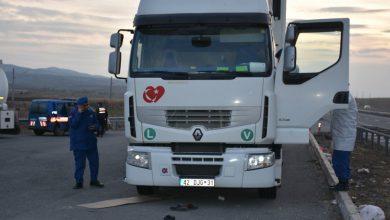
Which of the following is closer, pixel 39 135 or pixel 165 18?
pixel 165 18

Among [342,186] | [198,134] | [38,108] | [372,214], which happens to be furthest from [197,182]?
[38,108]

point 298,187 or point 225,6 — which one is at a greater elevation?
point 225,6

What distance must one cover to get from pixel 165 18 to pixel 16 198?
13.1 feet

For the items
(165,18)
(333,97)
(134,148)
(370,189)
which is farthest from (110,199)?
(370,189)

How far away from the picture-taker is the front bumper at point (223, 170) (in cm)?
891

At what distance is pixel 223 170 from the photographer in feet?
29.3

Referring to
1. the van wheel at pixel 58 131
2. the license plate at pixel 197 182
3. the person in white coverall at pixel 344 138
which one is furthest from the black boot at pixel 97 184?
the van wheel at pixel 58 131

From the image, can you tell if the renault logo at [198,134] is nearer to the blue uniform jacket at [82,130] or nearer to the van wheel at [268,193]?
the van wheel at [268,193]

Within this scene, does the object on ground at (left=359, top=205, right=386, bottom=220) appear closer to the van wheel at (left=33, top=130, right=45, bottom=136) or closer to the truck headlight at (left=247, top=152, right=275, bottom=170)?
the truck headlight at (left=247, top=152, right=275, bottom=170)

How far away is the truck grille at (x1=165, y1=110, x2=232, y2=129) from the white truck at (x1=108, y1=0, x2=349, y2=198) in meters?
0.02

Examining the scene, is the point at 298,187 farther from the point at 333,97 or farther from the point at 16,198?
the point at 16,198

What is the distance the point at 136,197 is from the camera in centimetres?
1030

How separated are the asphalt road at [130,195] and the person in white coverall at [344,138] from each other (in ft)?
1.69

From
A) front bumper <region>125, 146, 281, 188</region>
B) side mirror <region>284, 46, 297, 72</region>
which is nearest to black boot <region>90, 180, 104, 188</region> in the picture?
front bumper <region>125, 146, 281, 188</region>
